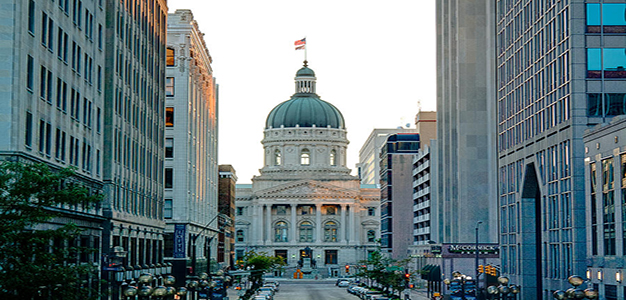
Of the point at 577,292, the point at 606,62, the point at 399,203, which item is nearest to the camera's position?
the point at 577,292

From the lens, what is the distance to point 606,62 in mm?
66500

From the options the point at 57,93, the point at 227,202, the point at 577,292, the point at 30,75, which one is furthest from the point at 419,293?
the point at 30,75

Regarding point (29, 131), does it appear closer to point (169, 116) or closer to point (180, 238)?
point (180, 238)

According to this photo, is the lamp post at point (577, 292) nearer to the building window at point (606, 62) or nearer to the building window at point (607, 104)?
the building window at point (607, 104)

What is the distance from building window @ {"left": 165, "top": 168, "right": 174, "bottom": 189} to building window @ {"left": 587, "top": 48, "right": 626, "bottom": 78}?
50919mm

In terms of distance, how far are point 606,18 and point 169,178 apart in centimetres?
5294

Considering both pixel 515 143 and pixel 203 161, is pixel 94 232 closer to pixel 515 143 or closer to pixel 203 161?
pixel 515 143

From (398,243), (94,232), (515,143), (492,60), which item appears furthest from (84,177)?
(398,243)

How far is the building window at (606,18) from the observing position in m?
66.1

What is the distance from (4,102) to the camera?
46688 millimetres

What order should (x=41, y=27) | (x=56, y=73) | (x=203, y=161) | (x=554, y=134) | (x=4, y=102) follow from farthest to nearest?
(x=203, y=161), (x=554, y=134), (x=56, y=73), (x=41, y=27), (x=4, y=102)

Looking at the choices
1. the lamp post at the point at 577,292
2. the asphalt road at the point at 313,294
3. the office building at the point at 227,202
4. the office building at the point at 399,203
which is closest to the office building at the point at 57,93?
the lamp post at the point at 577,292

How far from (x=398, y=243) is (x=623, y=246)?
117805mm

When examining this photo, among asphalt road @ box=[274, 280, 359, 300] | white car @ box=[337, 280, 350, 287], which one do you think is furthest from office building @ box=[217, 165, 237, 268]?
white car @ box=[337, 280, 350, 287]
